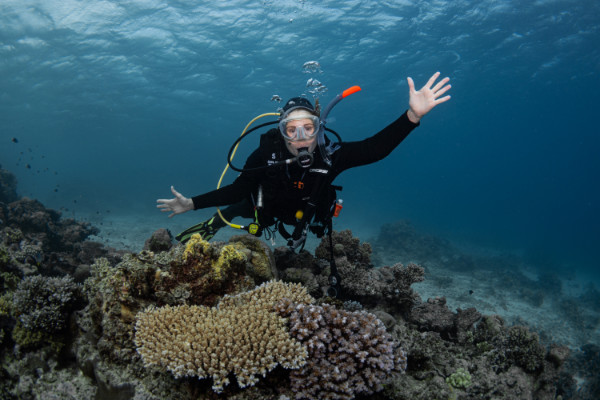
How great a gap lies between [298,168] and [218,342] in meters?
3.55

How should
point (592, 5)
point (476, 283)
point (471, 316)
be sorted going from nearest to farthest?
point (471, 316)
point (476, 283)
point (592, 5)

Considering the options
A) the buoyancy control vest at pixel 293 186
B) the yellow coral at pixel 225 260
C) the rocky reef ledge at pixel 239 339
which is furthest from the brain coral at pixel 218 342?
the buoyancy control vest at pixel 293 186

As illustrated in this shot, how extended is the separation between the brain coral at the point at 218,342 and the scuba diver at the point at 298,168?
8.15 feet

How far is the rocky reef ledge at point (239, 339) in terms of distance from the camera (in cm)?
291

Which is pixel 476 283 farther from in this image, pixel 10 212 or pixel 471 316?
pixel 10 212

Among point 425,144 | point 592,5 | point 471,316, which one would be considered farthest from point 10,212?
point 425,144

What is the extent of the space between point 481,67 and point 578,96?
2323 centimetres

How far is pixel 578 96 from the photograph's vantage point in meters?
40.9

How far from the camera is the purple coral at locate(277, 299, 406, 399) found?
114 inches

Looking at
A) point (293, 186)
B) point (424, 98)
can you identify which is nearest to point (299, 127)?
point (293, 186)

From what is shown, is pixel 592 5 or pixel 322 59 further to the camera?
pixel 322 59

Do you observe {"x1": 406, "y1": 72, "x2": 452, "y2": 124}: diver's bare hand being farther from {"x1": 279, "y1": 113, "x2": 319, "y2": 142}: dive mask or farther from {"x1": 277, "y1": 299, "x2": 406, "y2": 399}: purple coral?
{"x1": 277, "y1": 299, "x2": 406, "y2": 399}: purple coral

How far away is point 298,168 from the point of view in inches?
224

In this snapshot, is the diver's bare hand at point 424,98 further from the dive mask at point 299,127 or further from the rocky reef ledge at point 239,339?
the rocky reef ledge at point 239,339
